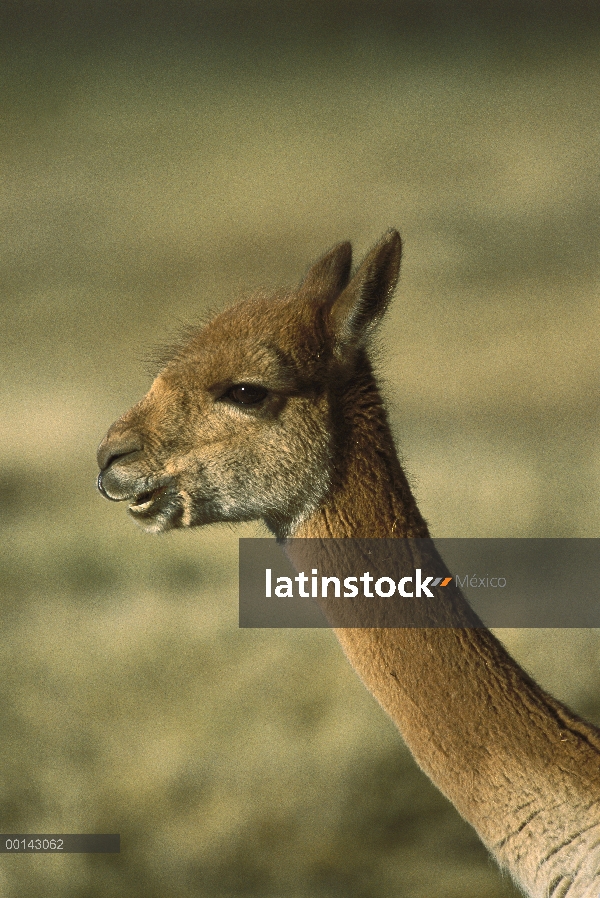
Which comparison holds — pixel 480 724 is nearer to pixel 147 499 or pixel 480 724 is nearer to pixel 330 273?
pixel 147 499

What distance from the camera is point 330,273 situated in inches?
104

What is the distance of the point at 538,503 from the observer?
268 inches

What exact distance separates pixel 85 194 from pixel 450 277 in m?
3.03

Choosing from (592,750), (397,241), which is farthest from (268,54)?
(592,750)

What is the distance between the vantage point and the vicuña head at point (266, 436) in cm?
226

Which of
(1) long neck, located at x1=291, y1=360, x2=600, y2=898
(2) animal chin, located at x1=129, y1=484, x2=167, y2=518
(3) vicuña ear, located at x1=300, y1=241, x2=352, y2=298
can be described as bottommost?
(1) long neck, located at x1=291, y1=360, x2=600, y2=898

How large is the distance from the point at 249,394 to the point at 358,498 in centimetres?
32

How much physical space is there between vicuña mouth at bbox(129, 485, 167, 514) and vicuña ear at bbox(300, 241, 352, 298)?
64 cm

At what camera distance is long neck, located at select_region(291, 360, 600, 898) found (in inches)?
80.5

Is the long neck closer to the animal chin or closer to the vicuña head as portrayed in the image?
the vicuña head

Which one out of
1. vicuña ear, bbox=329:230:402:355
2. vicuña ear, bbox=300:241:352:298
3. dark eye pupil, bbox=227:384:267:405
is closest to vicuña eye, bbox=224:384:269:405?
dark eye pupil, bbox=227:384:267:405

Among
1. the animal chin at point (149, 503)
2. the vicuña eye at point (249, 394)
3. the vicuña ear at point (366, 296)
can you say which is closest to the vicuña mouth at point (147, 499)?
the animal chin at point (149, 503)

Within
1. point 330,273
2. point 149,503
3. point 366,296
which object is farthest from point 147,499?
point 330,273

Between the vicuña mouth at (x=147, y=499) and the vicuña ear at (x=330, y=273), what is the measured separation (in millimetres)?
637
